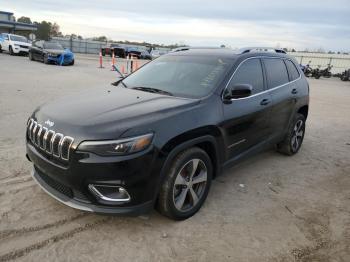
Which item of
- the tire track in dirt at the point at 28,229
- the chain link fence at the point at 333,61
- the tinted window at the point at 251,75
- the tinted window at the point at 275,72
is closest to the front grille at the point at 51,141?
the tire track in dirt at the point at 28,229

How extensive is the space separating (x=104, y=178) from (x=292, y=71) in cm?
418

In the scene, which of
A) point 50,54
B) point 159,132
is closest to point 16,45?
point 50,54

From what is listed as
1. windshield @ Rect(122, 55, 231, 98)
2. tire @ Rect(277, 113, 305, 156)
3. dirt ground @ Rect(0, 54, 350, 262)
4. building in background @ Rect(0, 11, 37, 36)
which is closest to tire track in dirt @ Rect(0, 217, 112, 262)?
dirt ground @ Rect(0, 54, 350, 262)

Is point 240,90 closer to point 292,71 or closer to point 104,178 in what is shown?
point 104,178

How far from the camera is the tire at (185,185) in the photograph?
3352 millimetres

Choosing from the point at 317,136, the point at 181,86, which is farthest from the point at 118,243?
the point at 317,136

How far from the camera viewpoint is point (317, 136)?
309 inches

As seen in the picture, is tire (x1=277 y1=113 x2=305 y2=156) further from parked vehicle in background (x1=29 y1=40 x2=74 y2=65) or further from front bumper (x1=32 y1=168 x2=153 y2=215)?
parked vehicle in background (x1=29 y1=40 x2=74 y2=65)

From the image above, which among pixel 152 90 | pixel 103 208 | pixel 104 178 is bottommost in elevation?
pixel 103 208

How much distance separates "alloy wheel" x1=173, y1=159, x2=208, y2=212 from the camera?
11.6ft

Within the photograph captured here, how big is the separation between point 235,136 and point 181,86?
0.91 metres

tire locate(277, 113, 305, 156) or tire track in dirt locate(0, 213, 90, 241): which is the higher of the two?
tire locate(277, 113, 305, 156)

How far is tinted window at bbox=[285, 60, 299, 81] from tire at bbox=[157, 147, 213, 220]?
2825mm

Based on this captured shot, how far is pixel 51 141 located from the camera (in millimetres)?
3184
